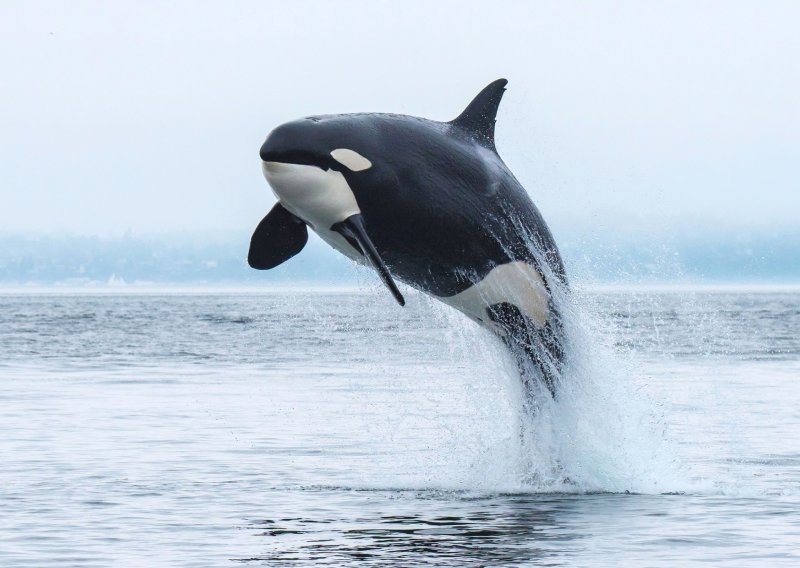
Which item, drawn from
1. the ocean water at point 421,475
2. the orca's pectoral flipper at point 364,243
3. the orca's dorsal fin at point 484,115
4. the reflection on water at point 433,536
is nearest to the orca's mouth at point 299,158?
the orca's pectoral flipper at point 364,243

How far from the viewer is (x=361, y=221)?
11.8 m

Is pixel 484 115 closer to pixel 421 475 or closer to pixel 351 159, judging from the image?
pixel 351 159

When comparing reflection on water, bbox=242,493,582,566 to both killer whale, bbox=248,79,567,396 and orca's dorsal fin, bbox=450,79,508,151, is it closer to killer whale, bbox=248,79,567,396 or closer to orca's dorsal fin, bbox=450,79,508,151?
killer whale, bbox=248,79,567,396

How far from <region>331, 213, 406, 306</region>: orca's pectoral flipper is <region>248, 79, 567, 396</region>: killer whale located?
0.01 metres

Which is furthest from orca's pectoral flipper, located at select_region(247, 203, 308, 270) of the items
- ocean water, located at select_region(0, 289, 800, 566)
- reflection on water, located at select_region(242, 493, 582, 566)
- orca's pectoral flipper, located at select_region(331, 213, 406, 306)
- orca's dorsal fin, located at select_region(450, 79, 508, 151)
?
reflection on water, located at select_region(242, 493, 582, 566)

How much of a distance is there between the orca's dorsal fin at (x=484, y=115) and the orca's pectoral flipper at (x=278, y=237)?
2.00m

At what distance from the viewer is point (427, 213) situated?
40.4ft

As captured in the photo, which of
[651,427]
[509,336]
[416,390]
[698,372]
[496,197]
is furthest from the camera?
[698,372]

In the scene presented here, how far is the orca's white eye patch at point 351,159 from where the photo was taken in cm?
1166

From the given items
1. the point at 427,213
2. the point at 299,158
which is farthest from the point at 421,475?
the point at 299,158

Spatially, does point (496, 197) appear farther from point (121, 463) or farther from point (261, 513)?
point (121, 463)

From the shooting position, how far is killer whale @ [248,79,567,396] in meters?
11.6

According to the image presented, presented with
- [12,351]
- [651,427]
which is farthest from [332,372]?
[651,427]

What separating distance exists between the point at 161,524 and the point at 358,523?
184 centimetres
